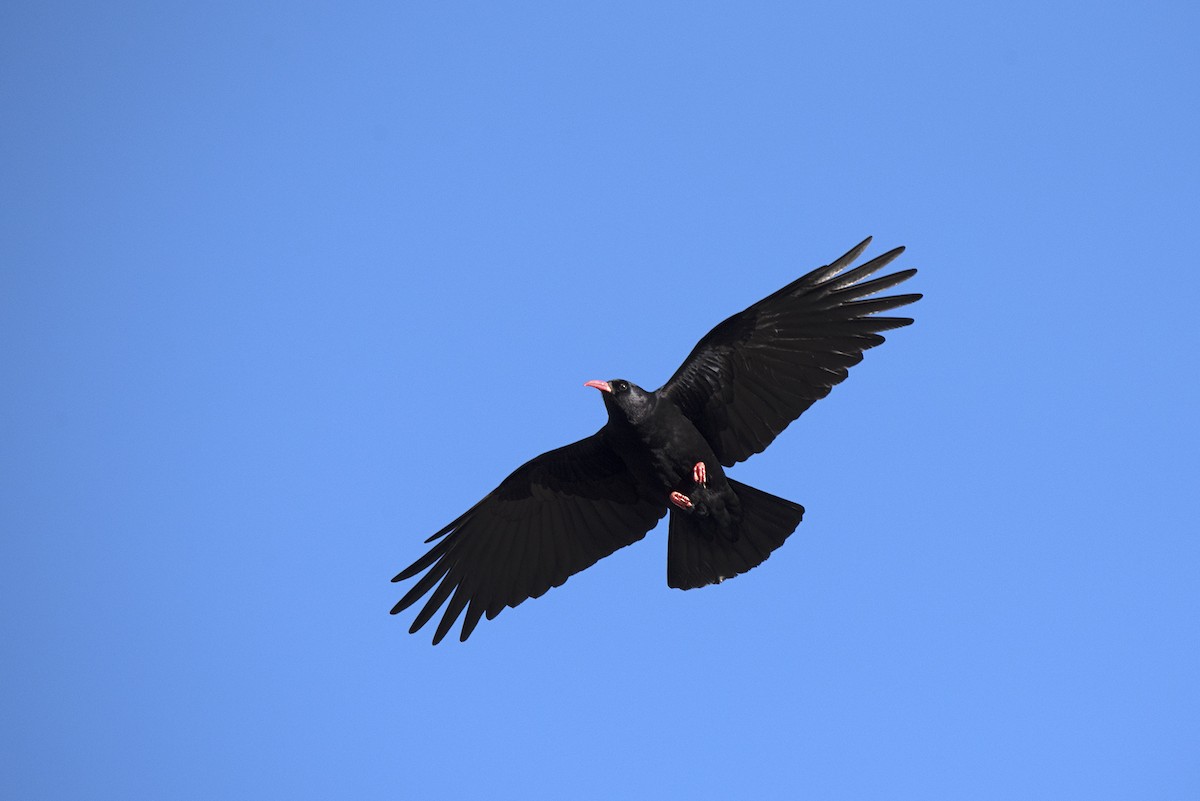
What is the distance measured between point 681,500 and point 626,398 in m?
1.17

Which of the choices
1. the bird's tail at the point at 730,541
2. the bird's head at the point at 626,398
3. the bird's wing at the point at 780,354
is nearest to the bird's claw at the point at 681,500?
the bird's tail at the point at 730,541

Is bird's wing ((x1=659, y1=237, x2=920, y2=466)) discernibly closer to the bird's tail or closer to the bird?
the bird

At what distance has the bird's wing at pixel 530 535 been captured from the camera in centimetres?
1388

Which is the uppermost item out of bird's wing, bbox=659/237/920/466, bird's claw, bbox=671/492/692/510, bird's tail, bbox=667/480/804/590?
bird's wing, bbox=659/237/920/466

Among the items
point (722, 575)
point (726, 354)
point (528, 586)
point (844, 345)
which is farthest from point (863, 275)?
point (528, 586)

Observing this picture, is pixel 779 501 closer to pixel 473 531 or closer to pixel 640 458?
pixel 640 458

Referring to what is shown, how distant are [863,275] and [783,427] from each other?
164 centimetres

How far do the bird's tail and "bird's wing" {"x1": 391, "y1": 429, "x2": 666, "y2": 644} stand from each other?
46cm

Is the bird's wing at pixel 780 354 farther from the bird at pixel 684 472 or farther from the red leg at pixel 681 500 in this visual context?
the red leg at pixel 681 500

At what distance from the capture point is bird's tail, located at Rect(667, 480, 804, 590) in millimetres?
13117

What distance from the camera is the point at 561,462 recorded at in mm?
13875

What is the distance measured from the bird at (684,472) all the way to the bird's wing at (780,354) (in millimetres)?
11

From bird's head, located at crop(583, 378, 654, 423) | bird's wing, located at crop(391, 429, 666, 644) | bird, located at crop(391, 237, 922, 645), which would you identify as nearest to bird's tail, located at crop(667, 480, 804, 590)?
bird, located at crop(391, 237, 922, 645)

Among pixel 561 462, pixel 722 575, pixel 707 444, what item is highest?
pixel 561 462
